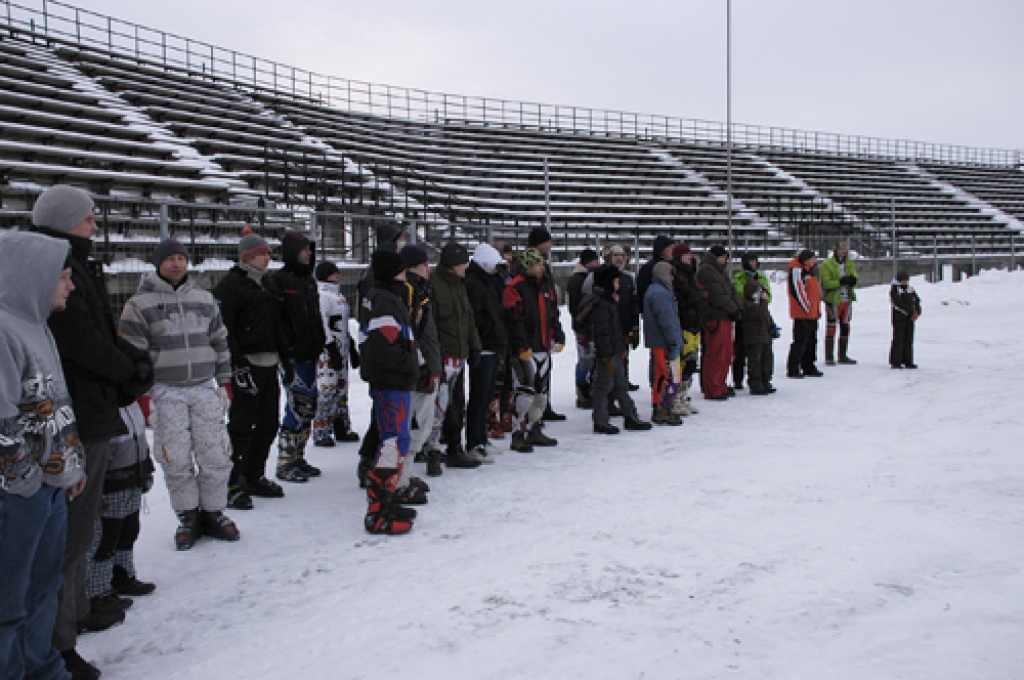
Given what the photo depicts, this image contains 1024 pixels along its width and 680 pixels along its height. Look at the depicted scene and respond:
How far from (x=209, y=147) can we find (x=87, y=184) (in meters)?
4.81

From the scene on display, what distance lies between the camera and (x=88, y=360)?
2924 millimetres

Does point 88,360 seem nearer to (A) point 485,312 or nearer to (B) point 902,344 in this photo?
(A) point 485,312

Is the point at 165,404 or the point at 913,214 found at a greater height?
the point at 913,214

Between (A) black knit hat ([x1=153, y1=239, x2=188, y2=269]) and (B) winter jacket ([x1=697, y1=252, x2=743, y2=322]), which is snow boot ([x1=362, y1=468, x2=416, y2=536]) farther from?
(B) winter jacket ([x1=697, y1=252, x2=743, y2=322])

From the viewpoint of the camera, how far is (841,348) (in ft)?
37.0

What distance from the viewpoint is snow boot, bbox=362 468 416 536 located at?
14.6ft

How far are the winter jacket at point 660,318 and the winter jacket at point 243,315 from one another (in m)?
3.78

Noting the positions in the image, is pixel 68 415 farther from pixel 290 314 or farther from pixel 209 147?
pixel 209 147

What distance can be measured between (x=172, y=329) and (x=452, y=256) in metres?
2.21

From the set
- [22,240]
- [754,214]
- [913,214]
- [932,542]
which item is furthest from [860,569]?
[913,214]

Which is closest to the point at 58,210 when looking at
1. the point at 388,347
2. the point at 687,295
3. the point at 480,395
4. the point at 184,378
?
the point at 184,378

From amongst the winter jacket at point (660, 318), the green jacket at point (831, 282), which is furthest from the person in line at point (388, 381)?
the green jacket at point (831, 282)

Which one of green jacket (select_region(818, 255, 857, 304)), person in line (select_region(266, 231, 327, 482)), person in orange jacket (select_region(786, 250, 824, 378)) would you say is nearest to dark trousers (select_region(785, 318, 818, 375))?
person in orange jacket (select_region(786, 250, 824, 378))

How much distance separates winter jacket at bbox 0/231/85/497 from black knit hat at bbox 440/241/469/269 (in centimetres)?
334
